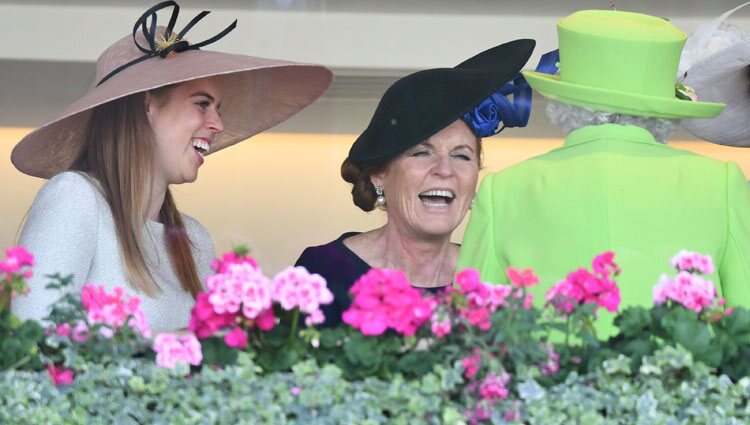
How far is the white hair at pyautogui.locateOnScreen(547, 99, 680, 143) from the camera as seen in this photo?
236 centimetres

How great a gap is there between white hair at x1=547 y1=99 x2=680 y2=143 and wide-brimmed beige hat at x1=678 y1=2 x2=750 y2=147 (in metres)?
0.91

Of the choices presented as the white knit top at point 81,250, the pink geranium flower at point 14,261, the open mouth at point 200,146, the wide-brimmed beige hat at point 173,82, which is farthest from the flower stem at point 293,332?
the open mouth at point 200,146

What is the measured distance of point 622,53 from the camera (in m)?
2.34

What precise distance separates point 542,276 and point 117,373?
796mm

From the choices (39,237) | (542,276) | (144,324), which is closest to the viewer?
(144,324)

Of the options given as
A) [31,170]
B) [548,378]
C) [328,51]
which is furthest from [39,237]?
[328,51]

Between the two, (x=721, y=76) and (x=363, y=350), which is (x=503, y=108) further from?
(x=363, y=350)

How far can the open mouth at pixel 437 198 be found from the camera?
3.11 m

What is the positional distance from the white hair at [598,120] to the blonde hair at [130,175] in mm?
904

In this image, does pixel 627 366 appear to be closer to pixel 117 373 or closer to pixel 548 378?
pixel 548 378

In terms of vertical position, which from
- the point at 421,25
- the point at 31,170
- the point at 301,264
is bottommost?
the point at 301,264

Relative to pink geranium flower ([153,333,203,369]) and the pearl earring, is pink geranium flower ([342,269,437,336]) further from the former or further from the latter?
the pearl earring

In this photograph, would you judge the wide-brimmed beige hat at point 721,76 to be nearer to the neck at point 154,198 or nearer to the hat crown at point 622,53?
the hat crown at point 622,53

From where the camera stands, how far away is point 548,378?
5.90ft
